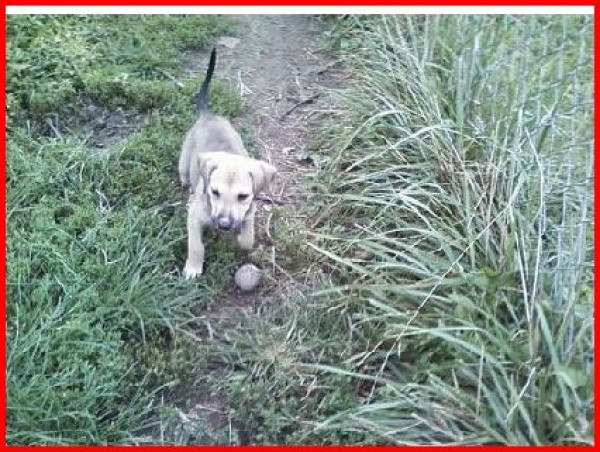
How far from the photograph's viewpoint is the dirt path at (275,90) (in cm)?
452

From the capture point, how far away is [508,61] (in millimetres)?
4383

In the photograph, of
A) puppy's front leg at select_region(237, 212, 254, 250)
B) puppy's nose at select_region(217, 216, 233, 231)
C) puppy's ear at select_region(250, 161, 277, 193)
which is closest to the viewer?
puppy's nose at select_region(217, 216, 233, 231)

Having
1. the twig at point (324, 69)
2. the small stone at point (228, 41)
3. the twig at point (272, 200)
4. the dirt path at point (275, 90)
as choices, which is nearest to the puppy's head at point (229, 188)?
the dirt path at point (275, 90)

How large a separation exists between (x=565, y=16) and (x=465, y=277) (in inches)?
51.9

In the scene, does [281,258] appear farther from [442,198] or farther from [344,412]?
[344,412]

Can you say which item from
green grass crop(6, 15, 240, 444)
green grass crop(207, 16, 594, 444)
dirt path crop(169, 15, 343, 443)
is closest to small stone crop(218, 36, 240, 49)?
dirt path crop(169, 15, 343, 443)

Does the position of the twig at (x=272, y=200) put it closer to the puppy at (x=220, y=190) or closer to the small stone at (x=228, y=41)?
the puppy at (x=220, y=190)

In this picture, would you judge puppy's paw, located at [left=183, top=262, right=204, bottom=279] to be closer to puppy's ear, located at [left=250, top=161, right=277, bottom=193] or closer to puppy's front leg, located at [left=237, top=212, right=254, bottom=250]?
puppy's front leg, located at [left=237, top=212, right=254, bottom=250]

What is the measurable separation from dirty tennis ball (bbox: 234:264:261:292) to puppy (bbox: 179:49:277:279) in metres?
0.20

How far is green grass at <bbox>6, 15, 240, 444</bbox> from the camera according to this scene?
3.48 metres

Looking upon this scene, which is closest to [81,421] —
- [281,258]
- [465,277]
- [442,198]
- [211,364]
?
[211,364]

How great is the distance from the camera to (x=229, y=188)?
4098 mm

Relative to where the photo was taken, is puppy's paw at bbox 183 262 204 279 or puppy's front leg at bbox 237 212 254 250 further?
puppy's front leg at bbox 237 212 254 250

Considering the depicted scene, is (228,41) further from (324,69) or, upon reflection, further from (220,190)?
(220,190)
